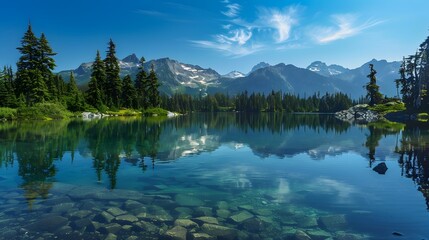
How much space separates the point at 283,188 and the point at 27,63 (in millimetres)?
82622

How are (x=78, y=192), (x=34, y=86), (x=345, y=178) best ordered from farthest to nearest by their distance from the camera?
(x=34, y=86), (x=345, y=178), (x=78, y=192)

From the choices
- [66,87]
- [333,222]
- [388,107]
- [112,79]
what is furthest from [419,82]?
[66,87]

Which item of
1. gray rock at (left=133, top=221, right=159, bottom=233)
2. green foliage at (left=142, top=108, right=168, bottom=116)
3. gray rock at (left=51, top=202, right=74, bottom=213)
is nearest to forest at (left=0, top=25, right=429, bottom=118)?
green foliage at (left=142, top=108, right=168, bottom=116)

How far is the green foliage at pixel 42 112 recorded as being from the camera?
67625mm

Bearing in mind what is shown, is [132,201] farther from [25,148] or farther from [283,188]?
[25,148]

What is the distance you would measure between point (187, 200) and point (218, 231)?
347 centimetres

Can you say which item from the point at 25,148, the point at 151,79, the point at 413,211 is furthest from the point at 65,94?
the point at 413,211

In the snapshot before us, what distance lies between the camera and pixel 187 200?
13062 mm

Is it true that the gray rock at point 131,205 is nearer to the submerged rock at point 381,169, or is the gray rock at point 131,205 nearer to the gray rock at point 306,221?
the gray rock at point 306,221

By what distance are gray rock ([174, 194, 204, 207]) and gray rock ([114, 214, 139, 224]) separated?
7.37ft

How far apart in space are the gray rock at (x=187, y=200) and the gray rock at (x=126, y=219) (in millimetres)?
2246

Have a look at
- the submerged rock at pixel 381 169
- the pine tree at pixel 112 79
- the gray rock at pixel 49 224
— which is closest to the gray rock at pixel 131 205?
the gray rock at pixel 49 224

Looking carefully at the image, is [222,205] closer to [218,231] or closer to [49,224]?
[218,231]

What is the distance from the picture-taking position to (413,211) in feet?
39.1
